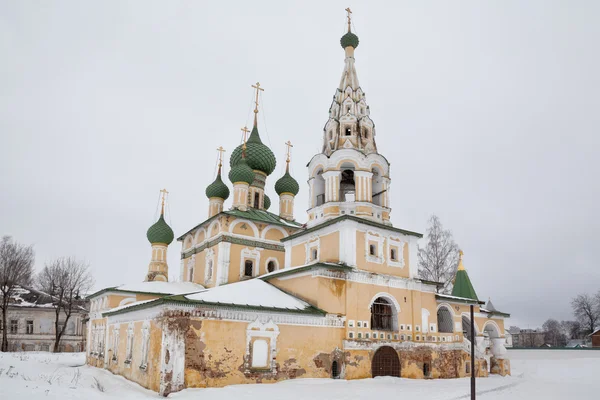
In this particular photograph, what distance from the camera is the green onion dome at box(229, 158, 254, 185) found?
82.8ft

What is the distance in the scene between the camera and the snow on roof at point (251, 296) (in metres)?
14.6

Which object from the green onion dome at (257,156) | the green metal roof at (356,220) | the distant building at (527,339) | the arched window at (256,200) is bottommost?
the distant building at (527,339)

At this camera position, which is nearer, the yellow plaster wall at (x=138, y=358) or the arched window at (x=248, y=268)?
the yellow plaster wall at (x=138, y=358)

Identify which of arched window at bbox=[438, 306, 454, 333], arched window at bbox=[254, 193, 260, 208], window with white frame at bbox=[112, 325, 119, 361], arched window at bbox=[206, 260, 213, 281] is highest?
arched window at bbox=[254, 193, 260, 208]

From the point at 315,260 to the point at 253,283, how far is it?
119 inches

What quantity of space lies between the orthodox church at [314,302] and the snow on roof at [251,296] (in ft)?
0.25

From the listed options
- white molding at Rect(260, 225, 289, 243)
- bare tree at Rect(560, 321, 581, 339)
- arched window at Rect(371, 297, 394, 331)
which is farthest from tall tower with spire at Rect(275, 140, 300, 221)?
bare tree at Rect(560, 321, 581, 339)

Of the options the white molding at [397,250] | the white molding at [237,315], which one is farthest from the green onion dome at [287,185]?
the white molding at [237,315]

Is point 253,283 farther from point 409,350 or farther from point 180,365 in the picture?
point 409,350

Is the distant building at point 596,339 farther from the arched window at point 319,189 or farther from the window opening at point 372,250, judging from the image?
the arched window at point 319,189

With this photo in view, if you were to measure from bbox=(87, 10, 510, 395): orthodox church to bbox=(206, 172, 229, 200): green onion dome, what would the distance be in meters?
1.76

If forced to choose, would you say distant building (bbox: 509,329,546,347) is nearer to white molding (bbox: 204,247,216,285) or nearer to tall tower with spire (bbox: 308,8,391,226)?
white molding (bbox: 204,247,216,285)

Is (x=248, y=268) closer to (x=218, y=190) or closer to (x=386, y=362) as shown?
(x=218, y=190)

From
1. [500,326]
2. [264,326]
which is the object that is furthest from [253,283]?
[500,326]
